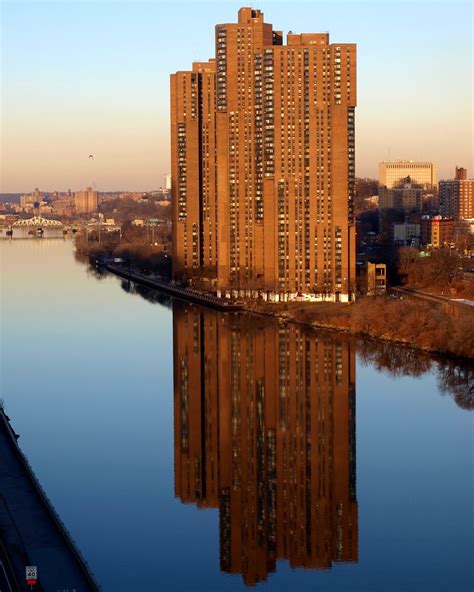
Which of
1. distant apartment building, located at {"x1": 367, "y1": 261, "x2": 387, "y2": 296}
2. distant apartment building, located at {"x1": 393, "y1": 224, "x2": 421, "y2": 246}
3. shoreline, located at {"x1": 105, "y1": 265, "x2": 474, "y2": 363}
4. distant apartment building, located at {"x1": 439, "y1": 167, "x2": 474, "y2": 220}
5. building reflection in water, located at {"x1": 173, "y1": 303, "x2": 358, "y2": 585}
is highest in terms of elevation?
distant apartment building, located at {"x1": 439, "y1": 167, "x2": 474, "y2": 220}

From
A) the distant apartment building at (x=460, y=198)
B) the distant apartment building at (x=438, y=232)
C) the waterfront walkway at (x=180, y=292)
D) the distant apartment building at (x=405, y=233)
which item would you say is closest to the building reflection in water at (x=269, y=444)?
the waterfront walkway at (x=180, y=292)

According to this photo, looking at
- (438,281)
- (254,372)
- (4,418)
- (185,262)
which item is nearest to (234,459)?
(4,418)

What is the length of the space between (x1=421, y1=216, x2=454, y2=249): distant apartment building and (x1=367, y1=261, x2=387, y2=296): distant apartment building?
14701 mm

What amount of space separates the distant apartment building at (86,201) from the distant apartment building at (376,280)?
231 feet

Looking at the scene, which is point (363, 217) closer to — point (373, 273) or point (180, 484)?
point (373, 273)

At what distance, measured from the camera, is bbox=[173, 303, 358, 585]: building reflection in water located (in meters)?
9.80

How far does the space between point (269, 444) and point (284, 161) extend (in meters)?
13.8

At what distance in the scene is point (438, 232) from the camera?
42.3 metres

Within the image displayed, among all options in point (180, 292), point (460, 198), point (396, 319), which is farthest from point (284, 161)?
point (460, 198)

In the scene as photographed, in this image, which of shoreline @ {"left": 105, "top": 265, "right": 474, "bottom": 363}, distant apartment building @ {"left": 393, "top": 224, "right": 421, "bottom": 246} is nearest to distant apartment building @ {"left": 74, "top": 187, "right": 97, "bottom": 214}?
distant apartment building @ {"left": 393, "top": 224, "right": 421, "bottom": 246}

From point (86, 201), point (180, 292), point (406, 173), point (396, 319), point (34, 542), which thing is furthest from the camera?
point (86, 201)

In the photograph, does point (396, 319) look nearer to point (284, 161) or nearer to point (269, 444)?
point (284, 161)

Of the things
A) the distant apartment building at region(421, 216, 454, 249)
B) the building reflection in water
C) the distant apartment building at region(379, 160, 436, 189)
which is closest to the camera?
the building reflection in water

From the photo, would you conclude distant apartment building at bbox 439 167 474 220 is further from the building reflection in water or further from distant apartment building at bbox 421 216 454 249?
the building reflection in water
